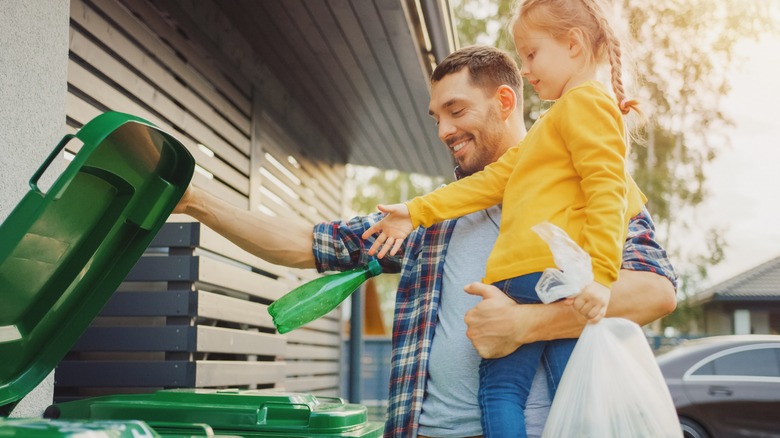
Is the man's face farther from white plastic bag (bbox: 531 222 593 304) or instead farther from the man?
white plastic bag (bbox: 531 222 593 304)

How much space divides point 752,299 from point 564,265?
25059 millimetres

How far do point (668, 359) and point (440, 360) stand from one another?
22.9 ft

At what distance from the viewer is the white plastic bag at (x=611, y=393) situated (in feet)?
5.74

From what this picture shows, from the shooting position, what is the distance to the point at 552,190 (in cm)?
204

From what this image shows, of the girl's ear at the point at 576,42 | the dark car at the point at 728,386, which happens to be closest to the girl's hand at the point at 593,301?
the girl's ear at the point at 576,42

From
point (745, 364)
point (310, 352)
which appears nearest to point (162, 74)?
point (310, 352)

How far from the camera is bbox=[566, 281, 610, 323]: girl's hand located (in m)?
1.80

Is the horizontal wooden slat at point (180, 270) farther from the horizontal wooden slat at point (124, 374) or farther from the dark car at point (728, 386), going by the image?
the dark car at point (728, 386)

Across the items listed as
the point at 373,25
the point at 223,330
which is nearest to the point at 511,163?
the point at 223,330

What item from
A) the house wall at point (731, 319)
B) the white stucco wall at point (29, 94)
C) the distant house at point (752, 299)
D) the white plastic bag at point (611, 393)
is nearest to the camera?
the white plastic bag at point (611, 393)

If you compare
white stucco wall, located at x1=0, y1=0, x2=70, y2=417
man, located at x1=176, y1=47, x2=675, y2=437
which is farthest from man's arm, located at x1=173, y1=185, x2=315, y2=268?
white stucco wall, located at x1=0, y1=0, x2=70, y2=417

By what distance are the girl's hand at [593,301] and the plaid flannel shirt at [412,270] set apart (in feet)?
0.91

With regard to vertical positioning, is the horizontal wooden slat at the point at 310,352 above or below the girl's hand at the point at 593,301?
below

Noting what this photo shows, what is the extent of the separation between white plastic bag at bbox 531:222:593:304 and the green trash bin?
25.9 inches
